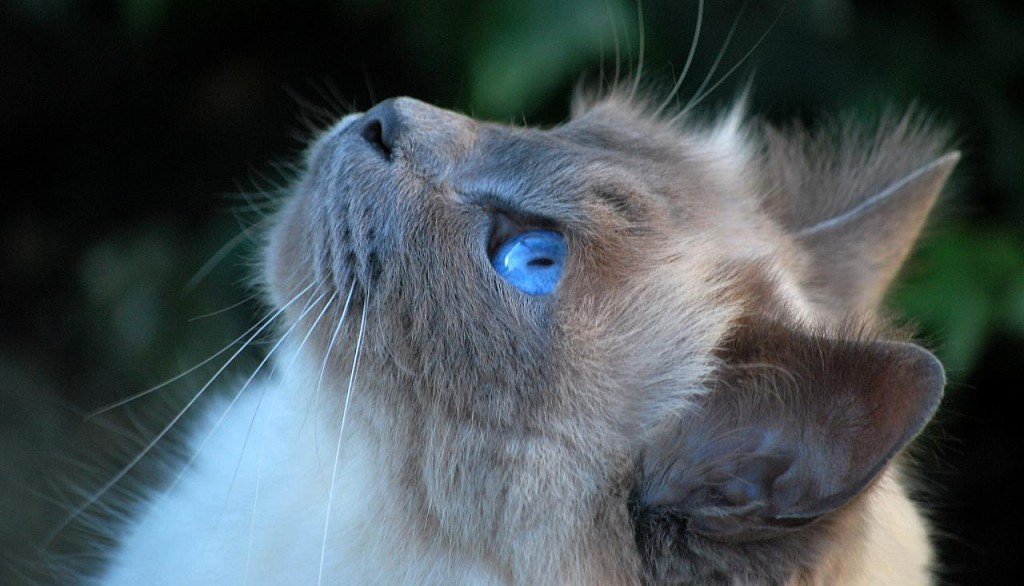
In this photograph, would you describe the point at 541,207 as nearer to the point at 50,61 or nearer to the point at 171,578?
the point at 171,578

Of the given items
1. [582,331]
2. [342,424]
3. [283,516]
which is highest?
[582,331]

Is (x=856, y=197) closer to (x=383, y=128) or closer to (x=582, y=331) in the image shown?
(x=582, y=331)

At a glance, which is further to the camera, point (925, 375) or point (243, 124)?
point (243, 124)

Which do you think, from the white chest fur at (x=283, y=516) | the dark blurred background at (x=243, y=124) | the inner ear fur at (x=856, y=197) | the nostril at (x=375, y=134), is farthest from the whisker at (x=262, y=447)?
the inner ear fur at (x=856, y=197)

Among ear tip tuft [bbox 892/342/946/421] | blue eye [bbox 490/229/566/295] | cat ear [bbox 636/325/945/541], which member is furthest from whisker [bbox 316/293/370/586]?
ear tip tuft [bbox 892/342/946/421]

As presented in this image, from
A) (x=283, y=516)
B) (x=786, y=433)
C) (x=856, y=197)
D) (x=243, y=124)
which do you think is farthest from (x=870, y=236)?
(x=243, y=124)

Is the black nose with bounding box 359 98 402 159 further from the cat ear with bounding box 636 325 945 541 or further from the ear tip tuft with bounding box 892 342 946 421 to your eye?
the ear tip tuft with bounding box 892 342 946 421

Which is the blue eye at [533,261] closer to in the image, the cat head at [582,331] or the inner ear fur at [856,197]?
the cat head at [582,331]
